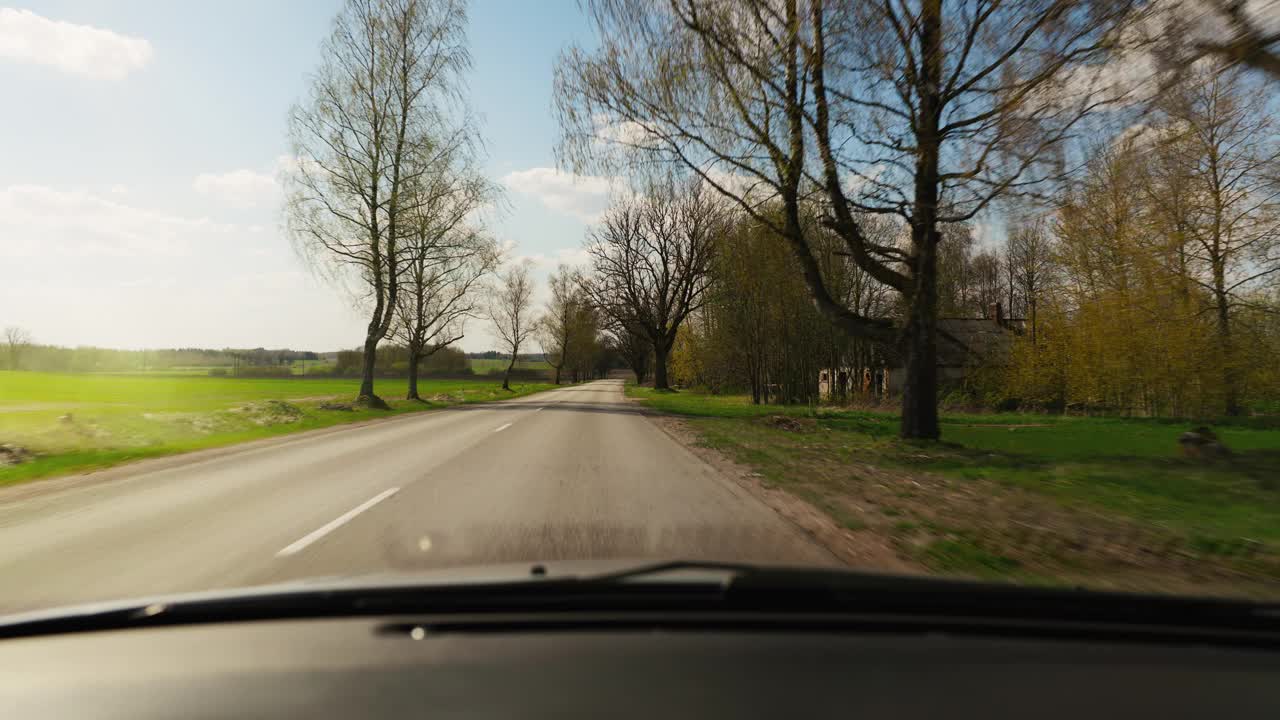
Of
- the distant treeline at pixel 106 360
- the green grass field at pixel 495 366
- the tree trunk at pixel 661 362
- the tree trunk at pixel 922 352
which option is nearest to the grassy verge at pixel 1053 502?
the tree trunk at pixel 922 352

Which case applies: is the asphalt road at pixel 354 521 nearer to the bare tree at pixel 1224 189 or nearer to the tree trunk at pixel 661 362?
the bare tree at pixel 1224 189

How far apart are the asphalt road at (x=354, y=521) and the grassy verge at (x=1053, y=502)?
1.19m

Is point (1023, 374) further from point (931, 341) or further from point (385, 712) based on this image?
point (385, 712)

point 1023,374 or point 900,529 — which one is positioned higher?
point 1023,374

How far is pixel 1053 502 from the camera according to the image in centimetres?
704

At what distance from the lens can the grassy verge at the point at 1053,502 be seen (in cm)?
480

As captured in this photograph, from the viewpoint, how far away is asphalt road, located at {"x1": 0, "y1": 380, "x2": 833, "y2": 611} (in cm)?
429

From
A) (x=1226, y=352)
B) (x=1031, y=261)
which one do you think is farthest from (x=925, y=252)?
(x=1031, y=261)

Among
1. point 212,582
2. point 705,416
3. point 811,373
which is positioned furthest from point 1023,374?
point 212,582

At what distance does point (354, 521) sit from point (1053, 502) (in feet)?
23.3

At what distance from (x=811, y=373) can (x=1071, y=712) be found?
29868 millimetres

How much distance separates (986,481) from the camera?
329 inches

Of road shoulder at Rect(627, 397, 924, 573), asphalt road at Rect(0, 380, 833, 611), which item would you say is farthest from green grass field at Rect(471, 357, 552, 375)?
road shoulder at Rect(627, 397, 924, 573)

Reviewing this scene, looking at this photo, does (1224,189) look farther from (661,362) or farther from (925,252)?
(661,362)
